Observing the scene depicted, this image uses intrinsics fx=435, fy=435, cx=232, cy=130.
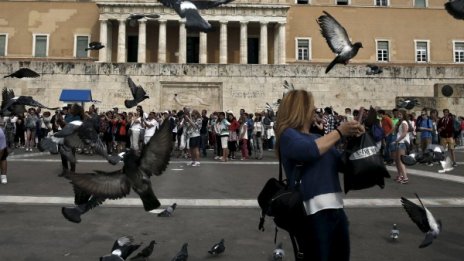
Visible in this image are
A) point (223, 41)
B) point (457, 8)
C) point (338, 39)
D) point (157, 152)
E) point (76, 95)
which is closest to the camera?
point (157, 152)

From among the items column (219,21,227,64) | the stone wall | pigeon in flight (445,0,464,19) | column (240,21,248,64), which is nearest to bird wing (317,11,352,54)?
pigeon in flight (445,0,464,19)

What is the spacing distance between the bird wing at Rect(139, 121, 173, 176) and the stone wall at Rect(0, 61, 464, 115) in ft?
83.1

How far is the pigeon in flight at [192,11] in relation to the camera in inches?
196

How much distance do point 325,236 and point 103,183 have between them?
1.84m

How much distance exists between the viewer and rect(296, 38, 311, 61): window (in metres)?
54.4

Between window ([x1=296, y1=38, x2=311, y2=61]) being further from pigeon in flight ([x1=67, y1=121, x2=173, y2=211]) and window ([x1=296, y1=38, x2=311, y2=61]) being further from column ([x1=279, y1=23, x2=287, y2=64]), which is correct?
pigeon in flight ([x1=67, y1=121, x2=173, y2=211])

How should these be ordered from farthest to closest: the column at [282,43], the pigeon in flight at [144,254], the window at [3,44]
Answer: the window at [3,44], the column at [282,43], the pigeon in flight at [144,254]

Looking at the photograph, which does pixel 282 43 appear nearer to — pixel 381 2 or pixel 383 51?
pixel 383 51

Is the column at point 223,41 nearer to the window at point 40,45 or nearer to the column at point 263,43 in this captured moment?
the column at point 263,43

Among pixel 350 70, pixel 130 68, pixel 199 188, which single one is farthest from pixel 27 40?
pixel 199 188

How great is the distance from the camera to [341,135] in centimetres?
296

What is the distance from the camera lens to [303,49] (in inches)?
2151

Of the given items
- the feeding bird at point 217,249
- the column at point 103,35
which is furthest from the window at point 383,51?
the feeding bird at point 217,249

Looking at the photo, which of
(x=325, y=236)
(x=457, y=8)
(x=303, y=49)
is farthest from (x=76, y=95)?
(x=303, y=49)
